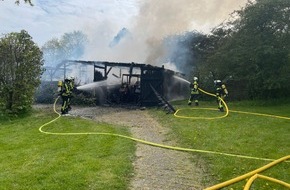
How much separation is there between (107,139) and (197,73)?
17369 mm

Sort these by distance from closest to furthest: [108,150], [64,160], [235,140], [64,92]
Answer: [64,160]
[108,150]
[235,140]
[64,92]

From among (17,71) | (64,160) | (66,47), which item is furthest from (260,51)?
(66,47)

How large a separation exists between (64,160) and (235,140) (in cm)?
551

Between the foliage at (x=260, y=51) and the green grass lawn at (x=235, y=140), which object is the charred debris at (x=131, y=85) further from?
the foliage at (x=260, y=51)

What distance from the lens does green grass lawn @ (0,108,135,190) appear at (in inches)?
269

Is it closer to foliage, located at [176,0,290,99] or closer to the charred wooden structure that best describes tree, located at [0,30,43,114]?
the charred wooden structure

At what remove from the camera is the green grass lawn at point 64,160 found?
6.83 meters

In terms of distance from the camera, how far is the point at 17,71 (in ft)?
57.6

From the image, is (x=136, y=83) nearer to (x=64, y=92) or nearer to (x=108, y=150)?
(x=64, y=92)

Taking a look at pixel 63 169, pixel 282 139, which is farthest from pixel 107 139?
pixel 282 139

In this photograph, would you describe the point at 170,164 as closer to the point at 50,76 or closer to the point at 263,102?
the point at 263,102

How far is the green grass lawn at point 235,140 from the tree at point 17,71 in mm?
6803

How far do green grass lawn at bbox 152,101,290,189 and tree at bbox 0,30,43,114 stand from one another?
680cm

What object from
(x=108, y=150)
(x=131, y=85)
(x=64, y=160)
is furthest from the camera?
(x=131, y=85)
